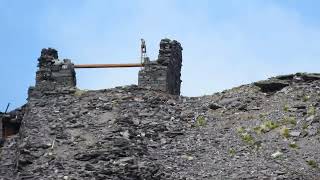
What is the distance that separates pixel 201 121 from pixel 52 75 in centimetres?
939

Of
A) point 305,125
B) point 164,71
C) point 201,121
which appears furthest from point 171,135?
point 164,71

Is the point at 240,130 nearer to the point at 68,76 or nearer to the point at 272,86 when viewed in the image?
the point at 272,86

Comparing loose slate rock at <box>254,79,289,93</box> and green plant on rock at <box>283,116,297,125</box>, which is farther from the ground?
loose slate rock at <box>254,79,289,93</box>

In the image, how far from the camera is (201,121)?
110 ft

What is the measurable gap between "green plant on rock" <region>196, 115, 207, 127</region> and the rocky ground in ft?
0.12

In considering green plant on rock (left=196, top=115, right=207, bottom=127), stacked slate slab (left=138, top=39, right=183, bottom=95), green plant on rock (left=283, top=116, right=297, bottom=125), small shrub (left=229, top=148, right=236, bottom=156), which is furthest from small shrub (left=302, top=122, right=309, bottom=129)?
stacked slate slab (left=138, top=39, right=183, bottom=95)

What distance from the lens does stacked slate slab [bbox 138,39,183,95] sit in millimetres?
38469

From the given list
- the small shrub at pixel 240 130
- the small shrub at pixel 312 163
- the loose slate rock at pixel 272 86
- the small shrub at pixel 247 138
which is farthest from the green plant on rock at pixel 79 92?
the small shrub at pixel 312 163

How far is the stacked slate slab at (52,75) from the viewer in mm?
39438

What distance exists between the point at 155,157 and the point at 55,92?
916cm

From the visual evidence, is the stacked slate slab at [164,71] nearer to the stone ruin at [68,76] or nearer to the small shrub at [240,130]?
the stone ruin at [68,76]

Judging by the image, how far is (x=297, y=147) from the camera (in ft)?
97.5

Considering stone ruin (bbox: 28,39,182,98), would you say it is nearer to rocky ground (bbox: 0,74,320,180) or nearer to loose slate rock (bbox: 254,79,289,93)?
rocky ground (bbox: 0,74,320,180)

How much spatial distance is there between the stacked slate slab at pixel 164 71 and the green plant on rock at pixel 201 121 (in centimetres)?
425
